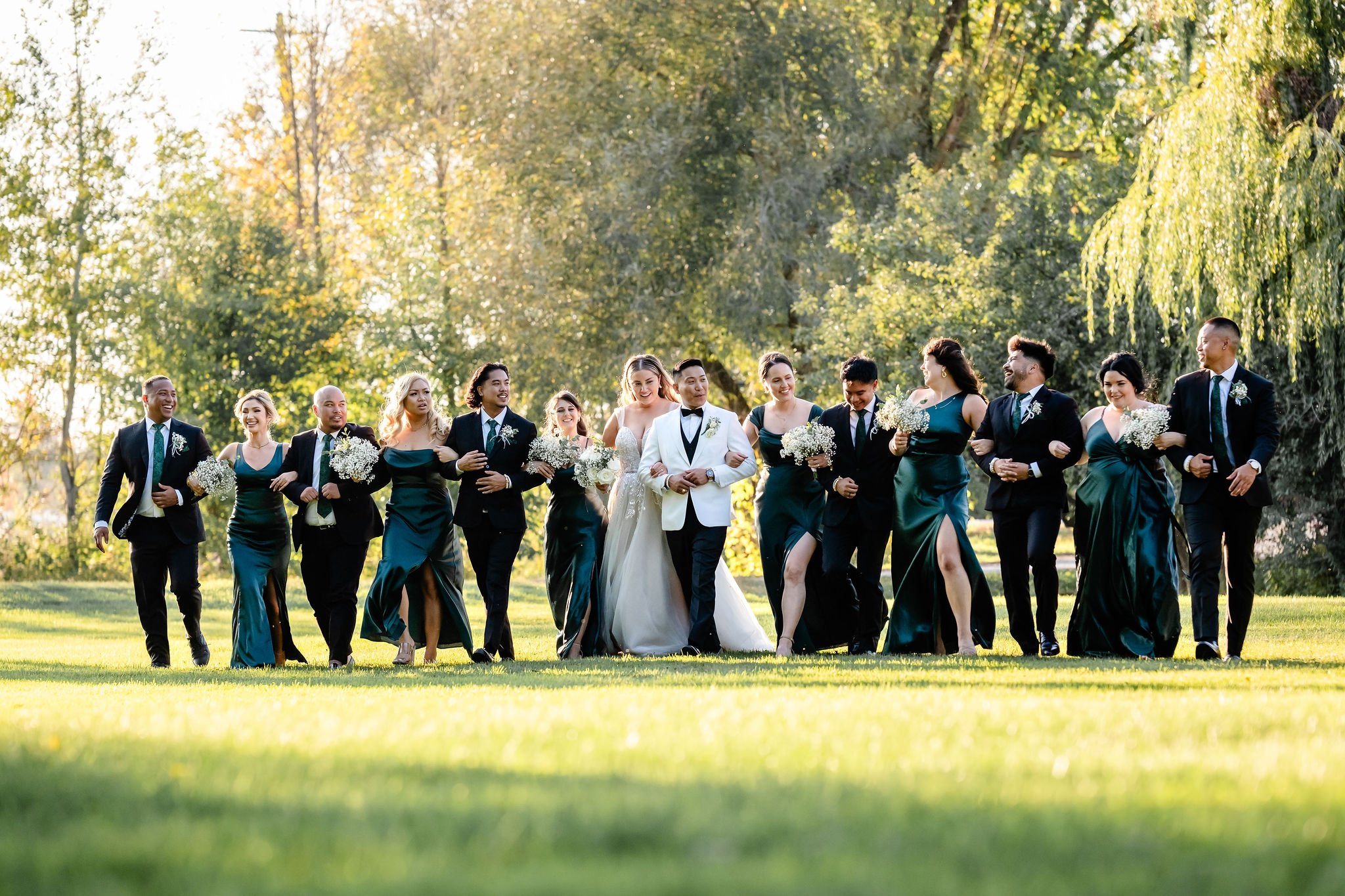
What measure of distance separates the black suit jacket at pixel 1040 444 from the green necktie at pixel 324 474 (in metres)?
5.22

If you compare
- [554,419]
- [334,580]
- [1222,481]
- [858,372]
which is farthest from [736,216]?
[1222,481]

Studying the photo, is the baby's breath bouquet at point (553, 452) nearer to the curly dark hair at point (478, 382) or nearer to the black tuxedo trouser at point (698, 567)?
the curly dark hair at point (478, 382)

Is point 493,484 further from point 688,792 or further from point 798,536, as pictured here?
point 688,792

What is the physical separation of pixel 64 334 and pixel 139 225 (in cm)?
294

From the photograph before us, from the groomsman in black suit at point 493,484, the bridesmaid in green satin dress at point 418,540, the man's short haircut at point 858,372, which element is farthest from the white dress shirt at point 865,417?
the bridesmaid in green satin dress at point 418,540

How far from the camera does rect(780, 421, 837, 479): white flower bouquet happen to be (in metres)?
12.5

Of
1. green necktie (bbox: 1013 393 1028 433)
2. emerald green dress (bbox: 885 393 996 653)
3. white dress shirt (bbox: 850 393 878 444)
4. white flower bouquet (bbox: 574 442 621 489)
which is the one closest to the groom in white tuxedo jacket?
white flower bouquet (bbox: 574 442 621 489)

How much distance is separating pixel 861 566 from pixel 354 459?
13.7 feet

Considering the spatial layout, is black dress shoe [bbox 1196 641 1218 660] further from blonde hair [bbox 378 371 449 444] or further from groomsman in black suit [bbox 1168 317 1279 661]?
blonde hair [bbox 378 371 449 444]

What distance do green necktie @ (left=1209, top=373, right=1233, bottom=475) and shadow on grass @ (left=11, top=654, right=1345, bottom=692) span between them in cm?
145

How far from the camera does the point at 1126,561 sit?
1220 centimetres

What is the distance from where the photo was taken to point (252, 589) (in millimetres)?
13148

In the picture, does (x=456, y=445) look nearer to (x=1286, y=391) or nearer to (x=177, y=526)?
(x=177, y=526)

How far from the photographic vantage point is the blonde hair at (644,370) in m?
13.6
